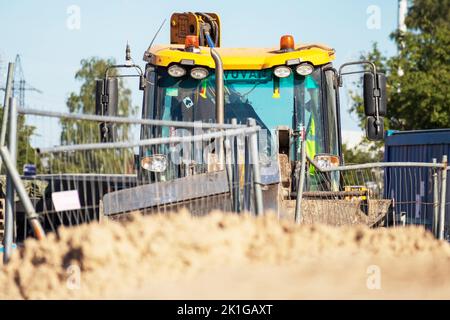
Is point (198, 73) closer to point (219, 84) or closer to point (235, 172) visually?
point (219, 84)

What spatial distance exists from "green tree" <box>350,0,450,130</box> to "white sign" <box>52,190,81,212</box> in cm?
3127

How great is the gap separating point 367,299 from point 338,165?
6.32 meters

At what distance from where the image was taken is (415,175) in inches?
598

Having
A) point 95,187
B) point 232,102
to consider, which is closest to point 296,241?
point 95,187

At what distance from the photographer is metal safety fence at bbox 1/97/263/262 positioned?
7371mm

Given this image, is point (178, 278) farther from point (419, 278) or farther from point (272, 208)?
point (272, 208)

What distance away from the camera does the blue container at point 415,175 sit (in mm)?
14620

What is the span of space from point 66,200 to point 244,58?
5936 mm

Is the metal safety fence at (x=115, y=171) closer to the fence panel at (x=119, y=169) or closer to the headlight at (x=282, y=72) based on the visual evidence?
the fence panel at (x=119, y=169)

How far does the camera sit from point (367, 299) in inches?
255

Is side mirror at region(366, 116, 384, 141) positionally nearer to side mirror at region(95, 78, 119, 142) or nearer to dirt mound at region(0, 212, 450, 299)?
side mirror at region(95, 78, 119, 142)

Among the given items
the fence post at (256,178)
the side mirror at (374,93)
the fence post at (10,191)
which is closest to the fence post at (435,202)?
the side mirror at (374,93)

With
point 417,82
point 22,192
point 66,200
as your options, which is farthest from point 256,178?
point 417,82

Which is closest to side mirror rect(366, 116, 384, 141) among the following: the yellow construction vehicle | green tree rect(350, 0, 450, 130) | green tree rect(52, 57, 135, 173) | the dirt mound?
the yellow construction vehicle
